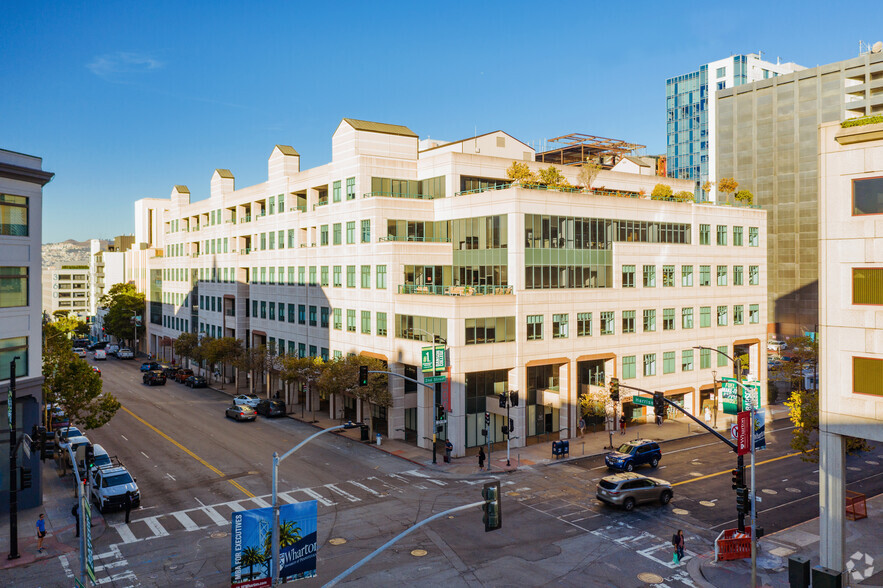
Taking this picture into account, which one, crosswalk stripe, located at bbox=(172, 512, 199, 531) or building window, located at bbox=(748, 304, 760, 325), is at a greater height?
building window, located at bbox=(748, 304, 760, 325)

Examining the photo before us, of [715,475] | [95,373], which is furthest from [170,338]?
[715,475]

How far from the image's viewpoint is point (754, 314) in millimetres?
69500

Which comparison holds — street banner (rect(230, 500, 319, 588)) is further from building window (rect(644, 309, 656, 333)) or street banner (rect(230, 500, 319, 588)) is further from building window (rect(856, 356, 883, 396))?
building window (rect(644, 309, 656, 333))

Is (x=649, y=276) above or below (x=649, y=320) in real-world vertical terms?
above

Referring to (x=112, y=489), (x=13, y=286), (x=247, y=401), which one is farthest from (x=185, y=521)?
(x=247, y=401)

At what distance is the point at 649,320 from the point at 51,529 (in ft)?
158

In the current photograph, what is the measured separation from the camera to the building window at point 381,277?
5606 cm

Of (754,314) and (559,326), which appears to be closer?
(559,326)

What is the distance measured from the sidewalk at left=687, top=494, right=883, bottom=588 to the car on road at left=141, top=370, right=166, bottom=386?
73386mm

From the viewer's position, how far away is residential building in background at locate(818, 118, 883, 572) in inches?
1012

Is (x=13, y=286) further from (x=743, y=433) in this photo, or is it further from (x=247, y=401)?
(x=743, y=433)

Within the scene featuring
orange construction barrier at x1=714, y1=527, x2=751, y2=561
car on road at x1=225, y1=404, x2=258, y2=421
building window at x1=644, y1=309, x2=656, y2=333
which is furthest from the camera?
car on road at x1=225, y1=404, x2=258, y2=421

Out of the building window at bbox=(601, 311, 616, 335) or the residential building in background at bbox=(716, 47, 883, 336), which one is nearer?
the building window at bbox=(601, 311, 616, 335)

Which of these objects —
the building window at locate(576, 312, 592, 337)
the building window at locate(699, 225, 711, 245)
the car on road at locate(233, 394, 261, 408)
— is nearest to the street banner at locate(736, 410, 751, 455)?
the building window at locate(576, 312, 592, 337)
